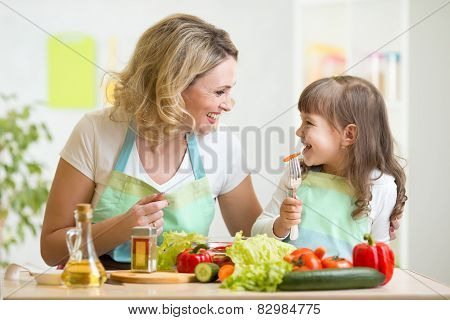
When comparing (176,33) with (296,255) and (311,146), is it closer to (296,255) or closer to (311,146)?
(311,146)

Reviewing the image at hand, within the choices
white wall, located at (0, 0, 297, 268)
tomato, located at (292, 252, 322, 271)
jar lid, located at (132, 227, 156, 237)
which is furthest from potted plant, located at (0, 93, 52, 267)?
tomato, located at (292, 252, 322, 271)

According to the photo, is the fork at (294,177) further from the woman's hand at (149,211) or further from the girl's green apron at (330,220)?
the woman's hand at (149,211)

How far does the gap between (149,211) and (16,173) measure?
2116mm

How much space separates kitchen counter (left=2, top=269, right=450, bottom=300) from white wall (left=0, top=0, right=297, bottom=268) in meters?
1.75

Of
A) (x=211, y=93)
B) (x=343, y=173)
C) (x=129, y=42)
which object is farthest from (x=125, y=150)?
(x=129, y=42)

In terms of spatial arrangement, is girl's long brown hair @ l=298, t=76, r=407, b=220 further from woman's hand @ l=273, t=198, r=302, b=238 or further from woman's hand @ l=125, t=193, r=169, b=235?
woman's hand @ l=125, t=193, r=169, b=235

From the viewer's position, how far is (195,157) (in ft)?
5.86

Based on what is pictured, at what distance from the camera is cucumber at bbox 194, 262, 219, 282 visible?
129cm

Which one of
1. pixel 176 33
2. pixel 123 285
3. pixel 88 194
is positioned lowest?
pixel 123 285

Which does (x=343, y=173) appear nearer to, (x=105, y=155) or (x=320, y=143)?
(x=320, y=143)

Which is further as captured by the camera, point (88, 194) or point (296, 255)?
point (88, 194)

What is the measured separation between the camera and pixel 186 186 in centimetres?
172

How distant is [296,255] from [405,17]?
2396 mm

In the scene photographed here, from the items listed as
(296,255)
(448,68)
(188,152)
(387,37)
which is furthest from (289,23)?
(296,255)
